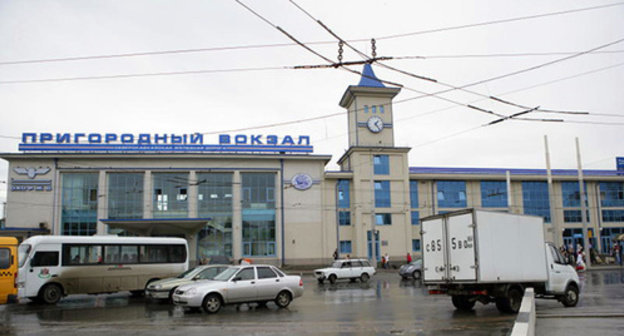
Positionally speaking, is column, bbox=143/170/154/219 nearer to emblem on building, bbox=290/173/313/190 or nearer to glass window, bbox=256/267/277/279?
emblem on building, bbox=290/173/313/190

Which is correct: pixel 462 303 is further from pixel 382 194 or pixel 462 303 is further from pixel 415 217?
pixel 415 217

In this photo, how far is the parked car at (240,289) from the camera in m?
15.6

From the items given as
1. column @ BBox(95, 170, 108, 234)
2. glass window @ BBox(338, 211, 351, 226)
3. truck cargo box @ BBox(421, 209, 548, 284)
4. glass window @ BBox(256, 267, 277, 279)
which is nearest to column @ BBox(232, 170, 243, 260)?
glass window @ BBox(338, 211, 351, 226)

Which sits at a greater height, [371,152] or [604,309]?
[371,152]

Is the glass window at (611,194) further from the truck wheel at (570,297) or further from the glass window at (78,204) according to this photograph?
the glass window at (78,204)

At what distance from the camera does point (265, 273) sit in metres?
17.2

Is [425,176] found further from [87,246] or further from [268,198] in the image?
[87,246]

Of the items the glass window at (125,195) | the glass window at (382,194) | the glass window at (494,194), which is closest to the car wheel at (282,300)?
the glass window at (125,195)

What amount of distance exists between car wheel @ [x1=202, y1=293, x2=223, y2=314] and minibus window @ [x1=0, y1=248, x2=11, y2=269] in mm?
6441

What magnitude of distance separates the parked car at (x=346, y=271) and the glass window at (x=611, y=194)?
130 ft

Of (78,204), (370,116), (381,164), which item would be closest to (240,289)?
(78,204)

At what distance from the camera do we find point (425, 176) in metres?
53.5

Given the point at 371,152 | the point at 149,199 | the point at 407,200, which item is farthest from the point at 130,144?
the point at 407,200

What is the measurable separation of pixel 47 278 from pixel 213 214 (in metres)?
28.1
